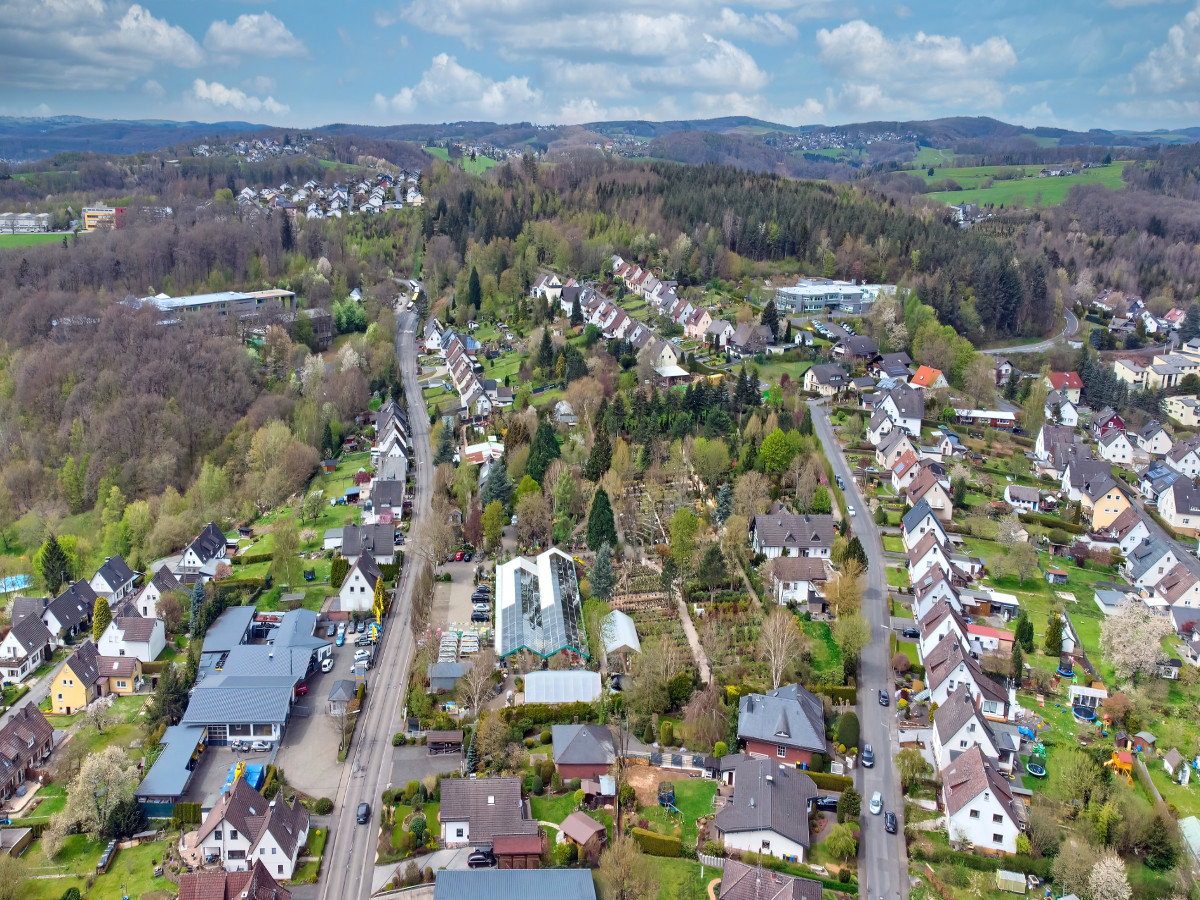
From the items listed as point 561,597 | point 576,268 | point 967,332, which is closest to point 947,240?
point 967,332

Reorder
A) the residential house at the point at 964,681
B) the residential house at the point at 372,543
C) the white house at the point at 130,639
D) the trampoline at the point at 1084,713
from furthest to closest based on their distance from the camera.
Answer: the residential house at the point at 372,543, the white house at the point at 130,639, the trampoline at the point at 1084,713, the residential house at the point at 964,681

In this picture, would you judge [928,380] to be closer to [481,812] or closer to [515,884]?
[481,812]

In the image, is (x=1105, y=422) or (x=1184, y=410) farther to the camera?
(x=1184, y=410)

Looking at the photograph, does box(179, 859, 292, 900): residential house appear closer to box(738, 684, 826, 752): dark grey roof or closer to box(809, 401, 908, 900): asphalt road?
box(738, 684, 826, 752): dark grey roof

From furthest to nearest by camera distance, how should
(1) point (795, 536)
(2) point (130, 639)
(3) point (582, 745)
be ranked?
(1) point (795, 536) → (2) point (130, 639) → (3) point (582, 745)

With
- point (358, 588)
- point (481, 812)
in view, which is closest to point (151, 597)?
point (358, 588)

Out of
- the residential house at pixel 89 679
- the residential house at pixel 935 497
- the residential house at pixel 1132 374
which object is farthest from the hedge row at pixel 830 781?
the residential house at pixel 1132 374

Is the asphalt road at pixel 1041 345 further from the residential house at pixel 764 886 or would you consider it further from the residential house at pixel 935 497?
the residential house at pixel 764 886
